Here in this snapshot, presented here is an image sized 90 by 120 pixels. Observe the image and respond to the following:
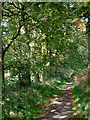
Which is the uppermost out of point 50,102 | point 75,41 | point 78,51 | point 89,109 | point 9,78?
point 75,41

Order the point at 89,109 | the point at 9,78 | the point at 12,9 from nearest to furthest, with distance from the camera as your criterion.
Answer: the point at 89,109
the point at 9,78
the point at 12,9

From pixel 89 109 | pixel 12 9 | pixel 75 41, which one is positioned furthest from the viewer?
pixel 75 41

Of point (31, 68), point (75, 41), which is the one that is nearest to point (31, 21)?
point (31, 68)

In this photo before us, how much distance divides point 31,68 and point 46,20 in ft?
5.58

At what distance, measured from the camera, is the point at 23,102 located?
13.7ft

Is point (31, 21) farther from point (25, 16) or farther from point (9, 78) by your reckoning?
point (9, 78)

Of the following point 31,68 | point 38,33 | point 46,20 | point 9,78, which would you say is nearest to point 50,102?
point 31,68

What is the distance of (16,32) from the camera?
185 inches

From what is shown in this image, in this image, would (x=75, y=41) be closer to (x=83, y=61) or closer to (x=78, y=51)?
(x=78, y=51)

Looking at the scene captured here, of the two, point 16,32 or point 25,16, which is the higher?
point 25,16

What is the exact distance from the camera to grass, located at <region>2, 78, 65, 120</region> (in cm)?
334

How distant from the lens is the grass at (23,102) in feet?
10.9

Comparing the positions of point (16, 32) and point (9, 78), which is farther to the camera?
point (16, 32)

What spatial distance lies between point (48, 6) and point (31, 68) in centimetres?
209
